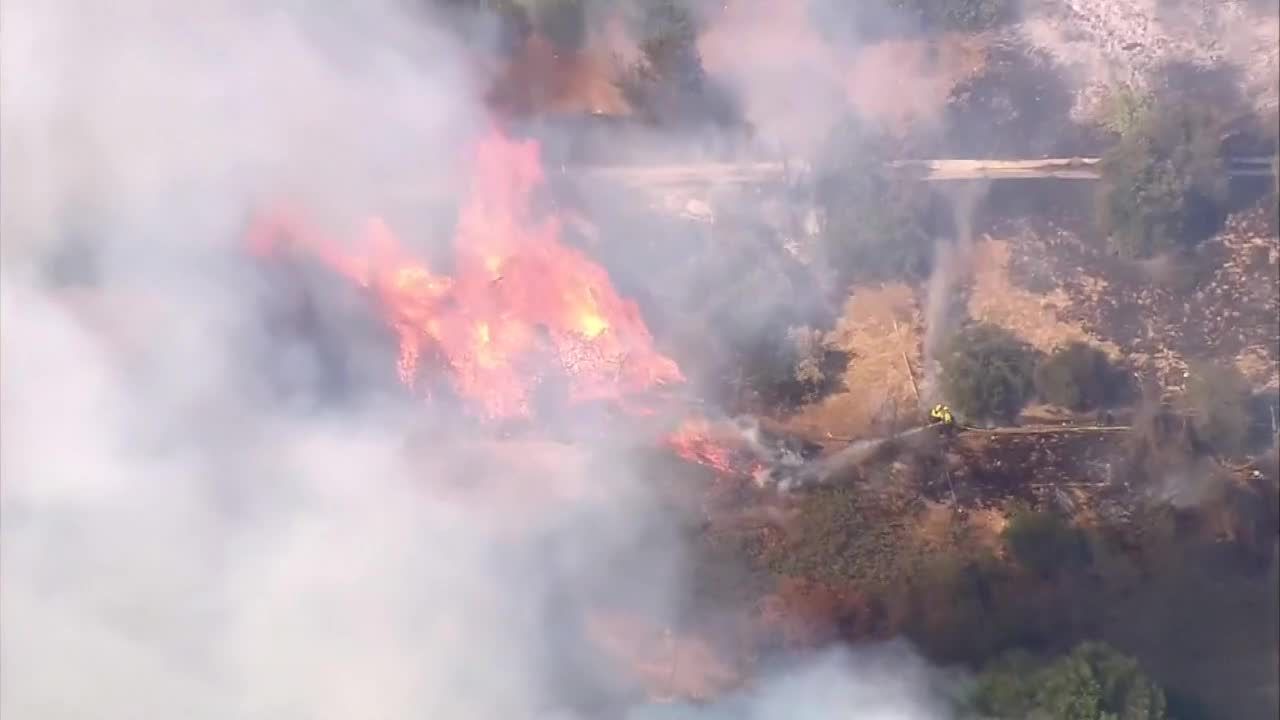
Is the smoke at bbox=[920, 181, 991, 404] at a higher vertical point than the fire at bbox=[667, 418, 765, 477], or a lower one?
higher

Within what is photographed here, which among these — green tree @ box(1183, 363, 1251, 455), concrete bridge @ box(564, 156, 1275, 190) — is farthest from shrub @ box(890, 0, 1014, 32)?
green tree @ box(1183, 363, 1251, 455)

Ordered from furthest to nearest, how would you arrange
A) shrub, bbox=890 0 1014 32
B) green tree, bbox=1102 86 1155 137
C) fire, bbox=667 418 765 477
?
shrub, bbox=890 0 1014 32 < green tree, bbox=1102 86 1155 137 < fire, bbox=667 418 765 477

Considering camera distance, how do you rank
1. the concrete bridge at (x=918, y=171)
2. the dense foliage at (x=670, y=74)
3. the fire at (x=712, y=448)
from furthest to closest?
the concrete bridge at (x=918, y=171) < the dense foliage at (x=670, y=74) < the fire at (x=712, y=448)

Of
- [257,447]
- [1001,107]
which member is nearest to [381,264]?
[257,447]

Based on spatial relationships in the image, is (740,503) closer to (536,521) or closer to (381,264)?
(536,521)

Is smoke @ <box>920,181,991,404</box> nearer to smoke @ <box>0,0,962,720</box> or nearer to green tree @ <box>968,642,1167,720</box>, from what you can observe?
green tree @ <box>968,642,1167,720</box>

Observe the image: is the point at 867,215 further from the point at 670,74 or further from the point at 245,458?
the point at 245,458

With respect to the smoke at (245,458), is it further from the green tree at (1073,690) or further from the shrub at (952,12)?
the shrub at (952,12)

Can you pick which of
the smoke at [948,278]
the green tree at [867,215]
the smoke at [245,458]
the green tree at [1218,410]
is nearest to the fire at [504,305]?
the smoke at [245,458]
